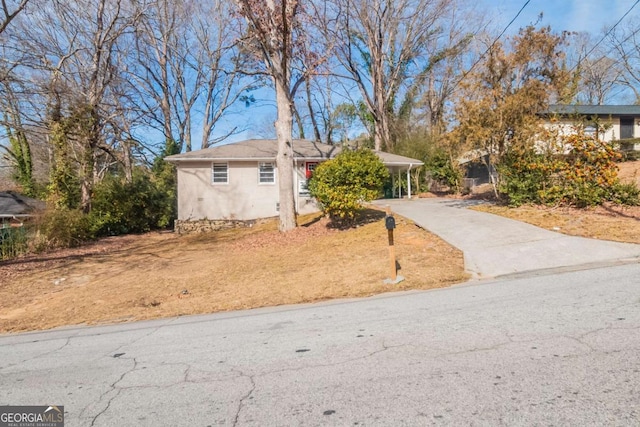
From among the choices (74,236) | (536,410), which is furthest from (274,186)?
(536,410)

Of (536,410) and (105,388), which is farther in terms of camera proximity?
(105,388)

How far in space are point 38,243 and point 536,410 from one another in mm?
17175

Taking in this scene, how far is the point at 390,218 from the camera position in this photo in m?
7.25

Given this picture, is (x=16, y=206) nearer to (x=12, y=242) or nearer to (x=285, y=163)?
(x=12, y=242)

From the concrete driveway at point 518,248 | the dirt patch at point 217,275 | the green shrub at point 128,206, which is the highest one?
the green shrub at point 128,206

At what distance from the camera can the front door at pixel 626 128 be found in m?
29.7

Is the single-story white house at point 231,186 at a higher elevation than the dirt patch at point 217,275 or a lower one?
higher

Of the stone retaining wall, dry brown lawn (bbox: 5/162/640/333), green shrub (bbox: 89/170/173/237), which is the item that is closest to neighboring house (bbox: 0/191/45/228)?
green shrub (bbox: 89/170/173/237)

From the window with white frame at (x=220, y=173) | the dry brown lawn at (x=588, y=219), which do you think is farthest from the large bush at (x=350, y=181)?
the window with white frame at (x=220, y=173)

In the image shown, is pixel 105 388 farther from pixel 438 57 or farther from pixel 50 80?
pixel 438 57

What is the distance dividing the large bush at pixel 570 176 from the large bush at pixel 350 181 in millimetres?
4531

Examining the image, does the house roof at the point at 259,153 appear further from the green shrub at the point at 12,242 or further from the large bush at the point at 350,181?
the green shrub at the point at 12,242

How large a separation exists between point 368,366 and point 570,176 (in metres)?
11.7

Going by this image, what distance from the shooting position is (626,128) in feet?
97.8
